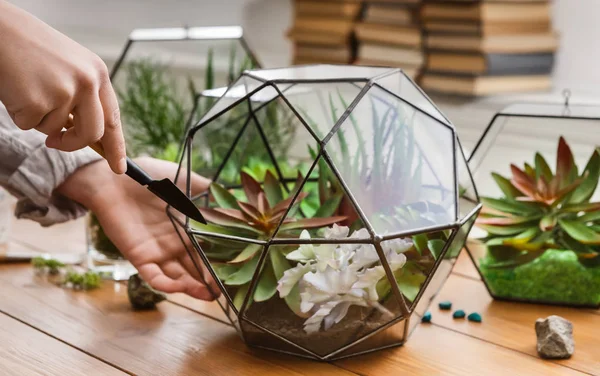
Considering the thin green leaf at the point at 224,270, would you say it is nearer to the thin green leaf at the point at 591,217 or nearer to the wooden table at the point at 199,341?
the wooden table at the point at 199,341

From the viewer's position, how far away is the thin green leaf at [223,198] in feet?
2.52

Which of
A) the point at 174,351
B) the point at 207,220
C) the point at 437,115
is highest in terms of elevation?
the point at 437,115

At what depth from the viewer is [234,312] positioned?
717mm

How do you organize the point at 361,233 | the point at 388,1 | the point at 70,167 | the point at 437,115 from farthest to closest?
the point at 388,1, the point at 70,167, the point at 437,115, the point at 361,233

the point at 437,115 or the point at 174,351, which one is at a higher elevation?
the point at 437,115

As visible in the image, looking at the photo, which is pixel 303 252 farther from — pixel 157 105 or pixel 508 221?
pixel 157 105

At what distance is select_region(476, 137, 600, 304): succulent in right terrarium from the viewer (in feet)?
2.78

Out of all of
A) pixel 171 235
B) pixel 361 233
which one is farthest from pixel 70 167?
pixel 361 233

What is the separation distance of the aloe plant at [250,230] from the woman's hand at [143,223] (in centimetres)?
7

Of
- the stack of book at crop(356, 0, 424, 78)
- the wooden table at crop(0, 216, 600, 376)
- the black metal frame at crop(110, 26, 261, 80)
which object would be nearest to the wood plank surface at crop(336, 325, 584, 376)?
the wooden table at crop(0, 216, 600, 376)

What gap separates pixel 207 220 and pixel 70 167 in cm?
23

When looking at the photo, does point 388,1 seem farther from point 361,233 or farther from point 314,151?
point 361,233

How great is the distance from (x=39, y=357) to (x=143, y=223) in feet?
0.63

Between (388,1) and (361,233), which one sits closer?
(361,233)
